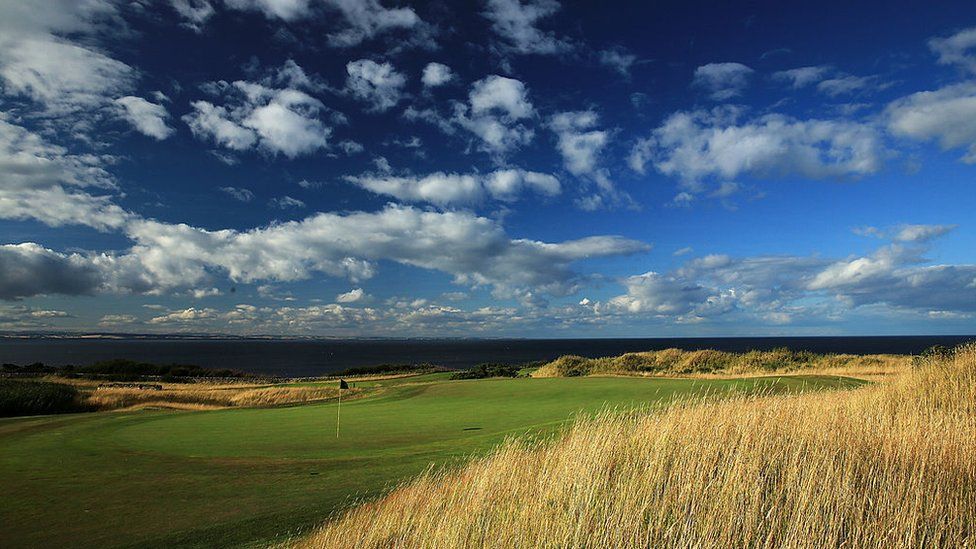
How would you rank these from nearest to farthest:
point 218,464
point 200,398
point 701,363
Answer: point 218,464, point 200,398, point 701,363

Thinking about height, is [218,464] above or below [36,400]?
above

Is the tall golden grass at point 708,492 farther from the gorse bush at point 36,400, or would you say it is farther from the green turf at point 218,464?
the gorse bush at point 36,400

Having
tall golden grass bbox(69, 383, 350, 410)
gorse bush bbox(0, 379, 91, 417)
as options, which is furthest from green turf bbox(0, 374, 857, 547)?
gorse bush bbox(0, 379, 91, 417)

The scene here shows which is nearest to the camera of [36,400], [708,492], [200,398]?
[708,492]

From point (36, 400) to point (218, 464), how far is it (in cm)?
2083

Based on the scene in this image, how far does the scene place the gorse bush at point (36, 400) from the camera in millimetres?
22562

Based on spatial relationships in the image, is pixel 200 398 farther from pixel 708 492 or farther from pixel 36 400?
pixel 708 492

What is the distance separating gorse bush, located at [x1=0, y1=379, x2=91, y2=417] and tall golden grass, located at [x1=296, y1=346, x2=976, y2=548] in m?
24.4

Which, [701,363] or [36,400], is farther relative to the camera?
[701,363]

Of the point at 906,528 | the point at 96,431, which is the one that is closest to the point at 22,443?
the point at 96,431

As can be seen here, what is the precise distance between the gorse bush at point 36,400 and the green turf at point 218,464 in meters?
9.36

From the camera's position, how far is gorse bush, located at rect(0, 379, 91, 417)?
888 inches

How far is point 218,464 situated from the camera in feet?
30.5

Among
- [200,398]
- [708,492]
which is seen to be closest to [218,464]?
[708,492]
